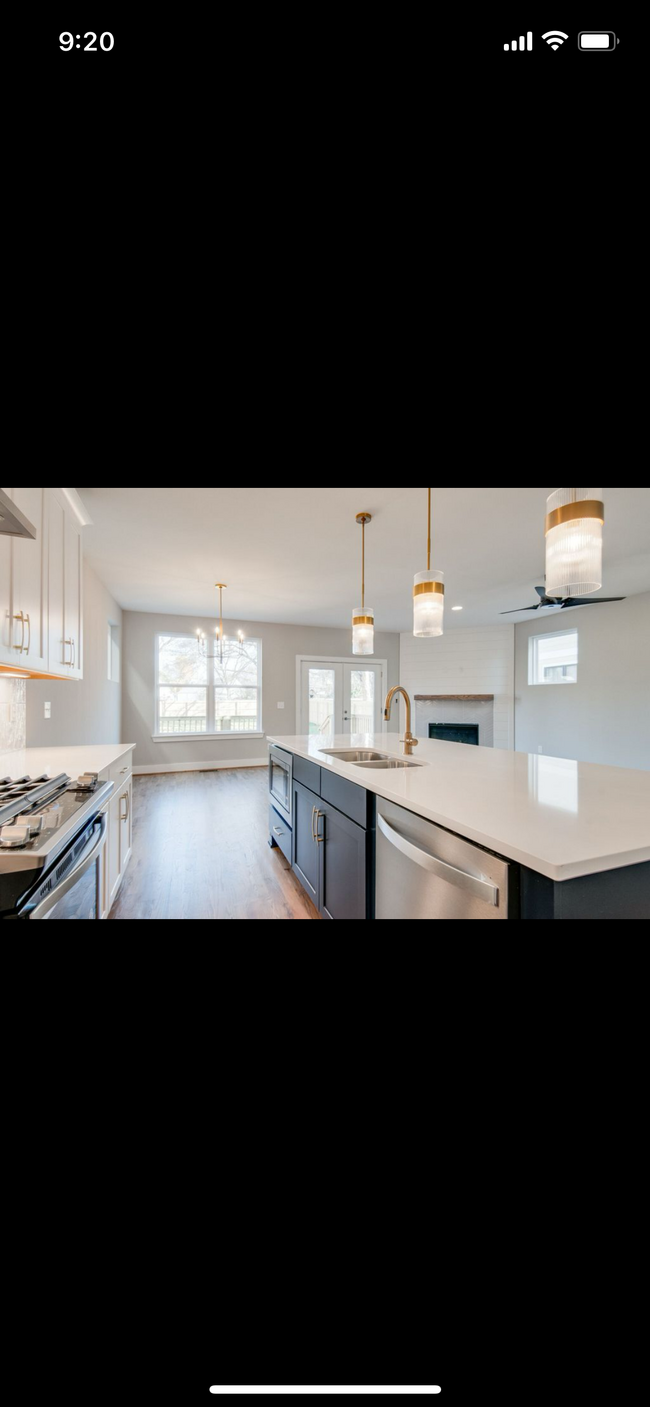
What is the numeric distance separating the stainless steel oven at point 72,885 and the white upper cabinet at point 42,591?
57 cm

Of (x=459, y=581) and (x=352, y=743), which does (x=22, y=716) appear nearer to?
(x=352, y=743)

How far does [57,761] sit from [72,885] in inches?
46.1

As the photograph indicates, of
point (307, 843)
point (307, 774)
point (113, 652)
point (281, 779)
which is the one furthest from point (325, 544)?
point (113, 652)

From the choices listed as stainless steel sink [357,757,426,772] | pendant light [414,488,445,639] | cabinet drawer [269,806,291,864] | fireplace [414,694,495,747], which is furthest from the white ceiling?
fireplace [414,694,495,747]

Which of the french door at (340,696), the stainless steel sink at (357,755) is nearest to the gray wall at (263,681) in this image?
the french door at (340,696)

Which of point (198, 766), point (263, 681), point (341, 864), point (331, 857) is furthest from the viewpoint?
point (263, 681)

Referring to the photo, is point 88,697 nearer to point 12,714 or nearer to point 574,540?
point 12,714

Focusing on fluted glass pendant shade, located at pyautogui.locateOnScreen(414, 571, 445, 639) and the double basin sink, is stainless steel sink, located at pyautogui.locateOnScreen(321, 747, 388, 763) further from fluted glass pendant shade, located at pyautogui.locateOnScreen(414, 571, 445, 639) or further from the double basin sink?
fluted glass pendant shade, located at pyautogui.locateOnScreen(414, 571, 445, 639)

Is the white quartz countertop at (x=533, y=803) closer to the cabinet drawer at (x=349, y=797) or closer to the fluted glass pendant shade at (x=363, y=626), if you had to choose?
the cabinet drawer at (x=349, y=797)
